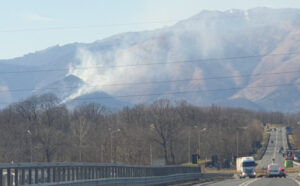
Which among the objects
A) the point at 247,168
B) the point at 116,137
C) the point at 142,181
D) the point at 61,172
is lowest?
the point at 247,168

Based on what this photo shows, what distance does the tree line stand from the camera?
110188 millimetres

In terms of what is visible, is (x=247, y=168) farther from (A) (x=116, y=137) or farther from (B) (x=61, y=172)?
(B) (x=61, y=172)

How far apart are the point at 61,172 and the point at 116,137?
92729 mm

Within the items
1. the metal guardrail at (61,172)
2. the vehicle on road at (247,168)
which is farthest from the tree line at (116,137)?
the metal guardrail at (61,172)

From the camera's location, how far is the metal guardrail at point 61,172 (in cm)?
2650

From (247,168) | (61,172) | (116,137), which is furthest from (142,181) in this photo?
(116,137)

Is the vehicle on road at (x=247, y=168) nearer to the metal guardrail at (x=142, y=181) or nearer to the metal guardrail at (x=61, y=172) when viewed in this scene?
the metal guardrail at (x=142, y=181)

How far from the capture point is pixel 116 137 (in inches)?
4953

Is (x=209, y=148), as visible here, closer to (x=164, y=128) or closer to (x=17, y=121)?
(x=164, y=128)

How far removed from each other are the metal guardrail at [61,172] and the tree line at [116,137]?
33622 millimetres

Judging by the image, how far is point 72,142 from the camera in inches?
4783

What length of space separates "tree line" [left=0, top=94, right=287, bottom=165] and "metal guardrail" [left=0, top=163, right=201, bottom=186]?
33.6m

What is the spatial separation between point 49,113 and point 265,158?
235ft

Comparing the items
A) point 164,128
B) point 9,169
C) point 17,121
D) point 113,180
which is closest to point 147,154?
point 164,128
